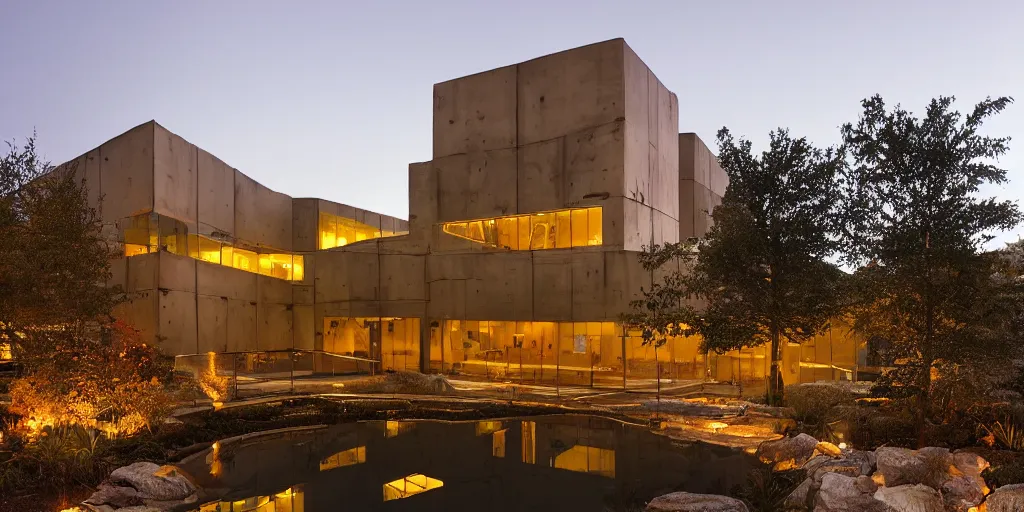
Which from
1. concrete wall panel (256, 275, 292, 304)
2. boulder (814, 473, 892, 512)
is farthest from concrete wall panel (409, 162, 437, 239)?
boulder (814, 473, 892, 512)

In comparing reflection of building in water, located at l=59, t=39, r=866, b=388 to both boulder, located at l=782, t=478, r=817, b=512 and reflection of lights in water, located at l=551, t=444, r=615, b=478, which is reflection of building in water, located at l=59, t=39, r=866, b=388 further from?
boulder, located at l=782, t=478, r=817, b=512

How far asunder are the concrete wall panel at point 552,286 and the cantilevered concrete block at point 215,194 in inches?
830

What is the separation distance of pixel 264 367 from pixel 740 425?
17.5 metres

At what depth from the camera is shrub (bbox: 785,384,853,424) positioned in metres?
17.8

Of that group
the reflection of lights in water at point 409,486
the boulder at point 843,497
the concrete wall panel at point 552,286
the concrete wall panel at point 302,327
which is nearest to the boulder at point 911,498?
the boulder at point 843,497

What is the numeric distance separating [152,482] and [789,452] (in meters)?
13.0

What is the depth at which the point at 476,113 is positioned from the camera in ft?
121

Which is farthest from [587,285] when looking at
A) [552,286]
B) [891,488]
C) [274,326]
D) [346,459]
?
[891,488]

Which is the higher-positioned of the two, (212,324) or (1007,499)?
(212,324)

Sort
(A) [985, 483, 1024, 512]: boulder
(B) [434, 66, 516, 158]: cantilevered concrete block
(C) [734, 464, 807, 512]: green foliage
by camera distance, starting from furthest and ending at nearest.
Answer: (B) [434, 66, 516, 158]: cantilevered concrete block → (C) [734, 464, 807, 512]: green foliage → (A) [985, 483, 1024, 512]: boulder

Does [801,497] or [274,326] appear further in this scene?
[274,326]

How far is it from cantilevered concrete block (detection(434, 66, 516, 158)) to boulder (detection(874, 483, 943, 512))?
27750 mm

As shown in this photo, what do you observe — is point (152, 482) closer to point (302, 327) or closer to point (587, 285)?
point (587, 285)

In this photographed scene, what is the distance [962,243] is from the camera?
13.6m
